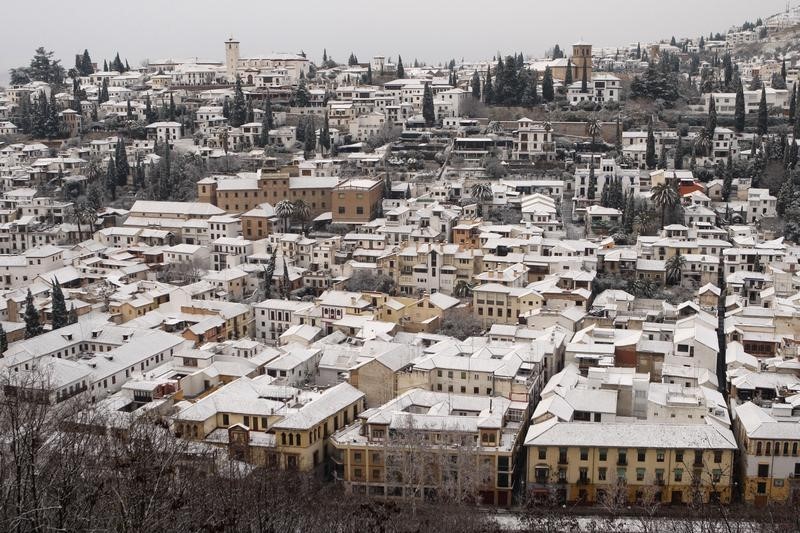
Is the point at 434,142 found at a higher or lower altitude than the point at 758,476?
higher

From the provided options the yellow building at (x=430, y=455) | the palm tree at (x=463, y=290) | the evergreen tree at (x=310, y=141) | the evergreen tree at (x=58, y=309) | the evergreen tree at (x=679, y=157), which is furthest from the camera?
the evergreen tree at (x=310, y=141)

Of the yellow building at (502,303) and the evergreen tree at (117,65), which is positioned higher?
the evergreen tree at (117,65)

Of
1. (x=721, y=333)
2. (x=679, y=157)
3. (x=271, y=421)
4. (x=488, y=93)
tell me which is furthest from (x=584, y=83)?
(x=271, y=421)

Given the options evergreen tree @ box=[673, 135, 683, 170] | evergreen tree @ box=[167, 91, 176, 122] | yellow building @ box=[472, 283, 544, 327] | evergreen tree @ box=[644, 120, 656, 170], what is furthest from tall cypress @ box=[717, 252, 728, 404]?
evergreen tree @ box=[167, 91, 176, 122]

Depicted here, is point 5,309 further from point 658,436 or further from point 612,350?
point 658,436

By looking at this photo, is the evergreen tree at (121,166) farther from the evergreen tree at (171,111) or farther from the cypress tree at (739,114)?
the cypress tree at (739,114)

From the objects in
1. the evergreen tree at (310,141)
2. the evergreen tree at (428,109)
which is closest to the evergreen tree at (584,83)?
the evergreen tree at (428,109)

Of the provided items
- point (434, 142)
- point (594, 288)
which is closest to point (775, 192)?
point (594, 288)
